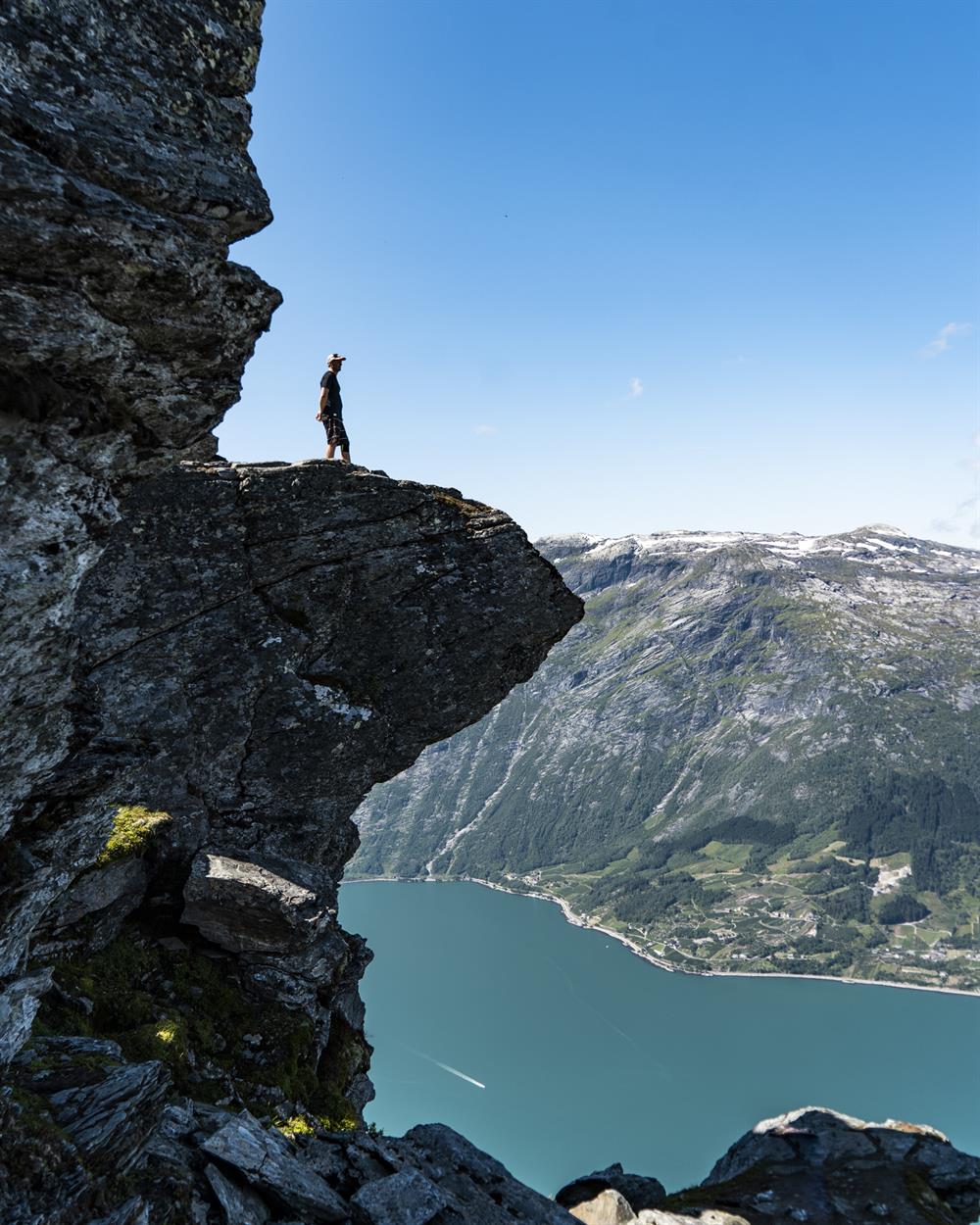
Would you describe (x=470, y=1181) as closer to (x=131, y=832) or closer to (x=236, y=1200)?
(x=236, y=1200)

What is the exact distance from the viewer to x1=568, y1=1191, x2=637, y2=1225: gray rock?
24.4 metres

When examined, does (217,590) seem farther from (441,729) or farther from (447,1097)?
(447,1097)

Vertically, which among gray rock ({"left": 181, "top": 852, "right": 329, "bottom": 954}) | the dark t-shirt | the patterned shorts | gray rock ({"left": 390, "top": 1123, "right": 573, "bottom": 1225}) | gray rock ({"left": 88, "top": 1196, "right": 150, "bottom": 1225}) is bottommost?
gray rock ({"left": 390, "top": 1123, "right": 573, "bottom": 1225})

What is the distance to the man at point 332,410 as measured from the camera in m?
23.0

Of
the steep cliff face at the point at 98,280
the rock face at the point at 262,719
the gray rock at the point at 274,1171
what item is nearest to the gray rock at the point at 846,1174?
the rock face at the point at 262,719

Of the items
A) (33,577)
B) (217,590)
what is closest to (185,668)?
(217,590)

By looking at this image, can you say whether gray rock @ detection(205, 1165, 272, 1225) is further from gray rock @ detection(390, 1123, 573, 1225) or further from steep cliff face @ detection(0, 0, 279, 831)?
steep cliff face @ detection(0, 0, 279, 831)

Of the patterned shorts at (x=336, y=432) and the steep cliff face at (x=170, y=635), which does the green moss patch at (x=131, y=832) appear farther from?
the patterned shorts at (x=336, y=432)

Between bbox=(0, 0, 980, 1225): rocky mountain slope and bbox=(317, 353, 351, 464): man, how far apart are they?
146 cm

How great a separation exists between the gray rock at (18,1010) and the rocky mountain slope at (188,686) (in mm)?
44

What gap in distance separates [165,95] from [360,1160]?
64.3ft

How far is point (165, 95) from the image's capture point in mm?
9578

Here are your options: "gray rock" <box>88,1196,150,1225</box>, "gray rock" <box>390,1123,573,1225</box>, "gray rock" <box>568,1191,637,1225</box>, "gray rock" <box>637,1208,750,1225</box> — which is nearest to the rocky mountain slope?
"gray rock" <box>88,1196,150,1225</box>

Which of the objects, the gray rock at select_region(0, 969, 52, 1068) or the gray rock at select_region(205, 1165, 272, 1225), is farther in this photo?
the gray rock at select_region(205, 1165, 272, 1225)
